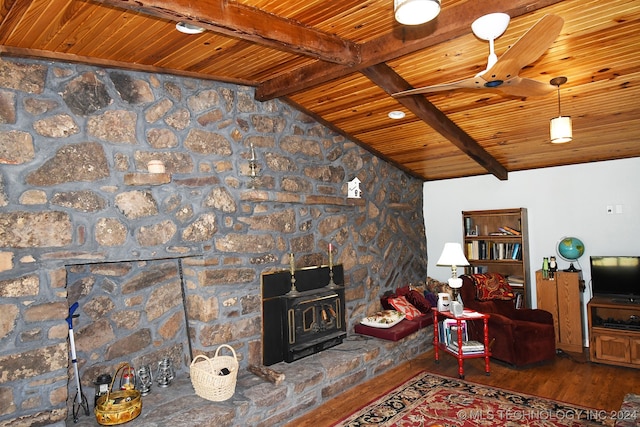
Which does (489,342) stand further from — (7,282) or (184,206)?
(7,282)

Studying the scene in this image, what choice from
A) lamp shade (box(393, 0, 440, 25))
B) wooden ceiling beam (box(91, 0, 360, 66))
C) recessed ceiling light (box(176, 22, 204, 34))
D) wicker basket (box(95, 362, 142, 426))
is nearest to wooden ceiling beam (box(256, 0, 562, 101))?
wooden ceiling beam (box(91, 0, 360, 66))

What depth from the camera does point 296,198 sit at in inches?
157

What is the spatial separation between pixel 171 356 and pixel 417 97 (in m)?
3.07

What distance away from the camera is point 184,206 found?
3.26 metres

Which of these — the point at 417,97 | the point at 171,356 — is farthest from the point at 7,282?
the point at 417,97

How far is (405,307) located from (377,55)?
308 centimetres

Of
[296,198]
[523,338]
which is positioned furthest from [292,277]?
[523,338]

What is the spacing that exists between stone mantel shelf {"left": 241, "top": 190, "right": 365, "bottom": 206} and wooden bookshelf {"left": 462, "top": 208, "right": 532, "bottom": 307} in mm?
1783

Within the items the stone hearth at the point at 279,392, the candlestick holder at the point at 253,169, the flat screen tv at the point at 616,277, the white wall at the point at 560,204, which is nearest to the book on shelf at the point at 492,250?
the white wall at the point at 560,204

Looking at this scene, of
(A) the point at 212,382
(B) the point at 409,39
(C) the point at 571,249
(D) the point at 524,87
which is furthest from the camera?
(C) the point at 571,249

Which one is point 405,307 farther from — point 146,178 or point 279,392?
point 146,178

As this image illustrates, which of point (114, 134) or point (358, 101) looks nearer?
point (114, 134)

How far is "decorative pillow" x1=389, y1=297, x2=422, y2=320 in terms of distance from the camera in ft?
16.0

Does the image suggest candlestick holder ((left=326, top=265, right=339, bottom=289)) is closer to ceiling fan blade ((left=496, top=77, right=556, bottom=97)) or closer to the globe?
ceiling fan blade ((left=496, top=77, right=556, bottom=97))
